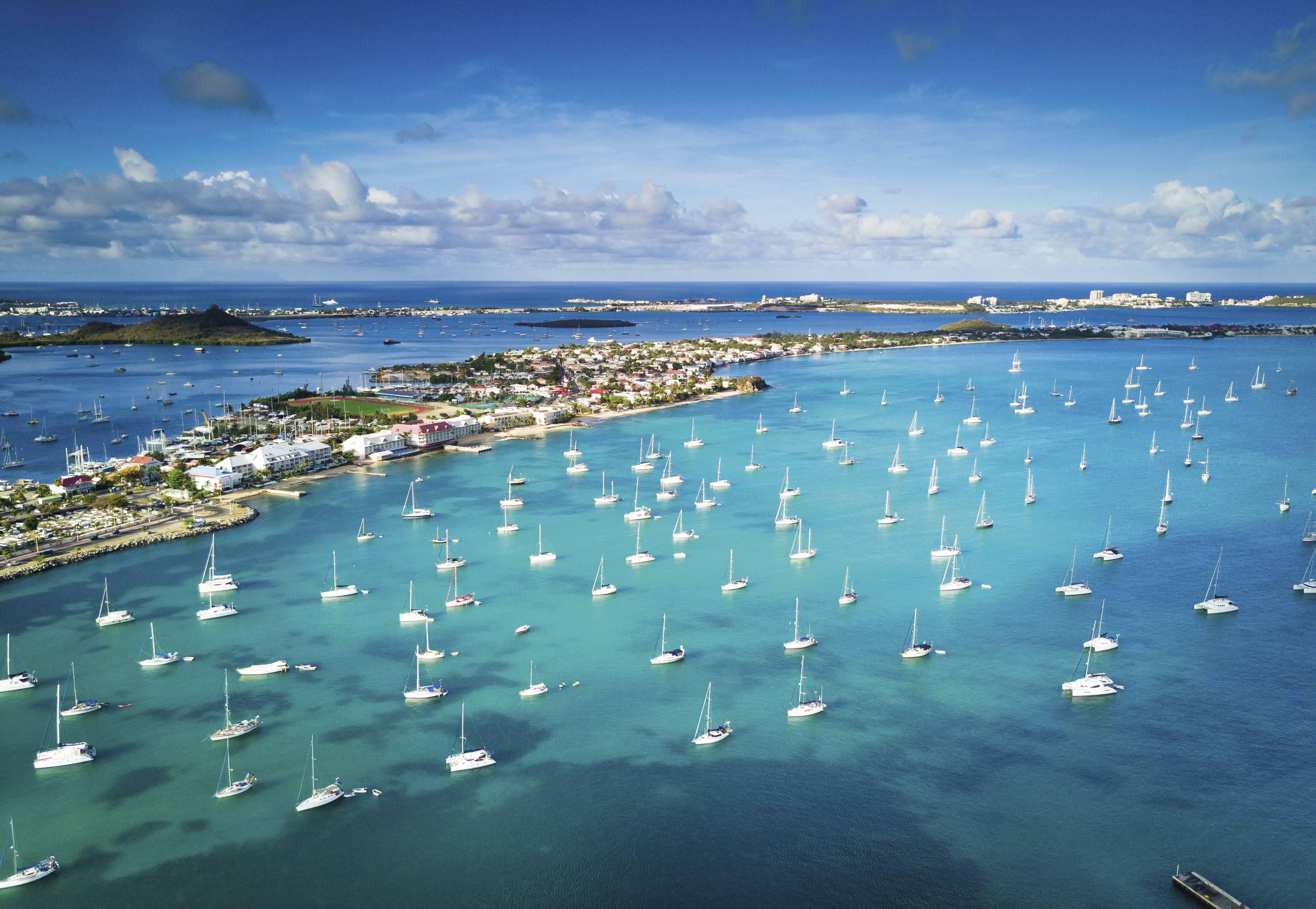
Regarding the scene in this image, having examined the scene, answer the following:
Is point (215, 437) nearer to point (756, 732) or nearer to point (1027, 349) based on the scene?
point (756, 732)

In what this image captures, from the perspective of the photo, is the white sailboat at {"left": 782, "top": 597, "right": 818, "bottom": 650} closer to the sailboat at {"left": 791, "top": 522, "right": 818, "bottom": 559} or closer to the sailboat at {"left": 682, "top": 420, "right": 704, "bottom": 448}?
the sailboat at {"left": 791, "top": 522, "right": 818, "bottom": 559}

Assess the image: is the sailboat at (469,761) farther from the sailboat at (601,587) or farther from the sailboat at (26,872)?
the sailboat at (601,587)

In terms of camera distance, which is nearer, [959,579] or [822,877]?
[822,877]

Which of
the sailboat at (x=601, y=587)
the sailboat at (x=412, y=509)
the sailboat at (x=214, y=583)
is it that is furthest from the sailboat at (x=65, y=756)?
the sailboat at (x=412, y=509)

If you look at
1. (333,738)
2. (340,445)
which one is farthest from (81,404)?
(333,738)

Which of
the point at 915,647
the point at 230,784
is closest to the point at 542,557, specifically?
the point at 915,647
